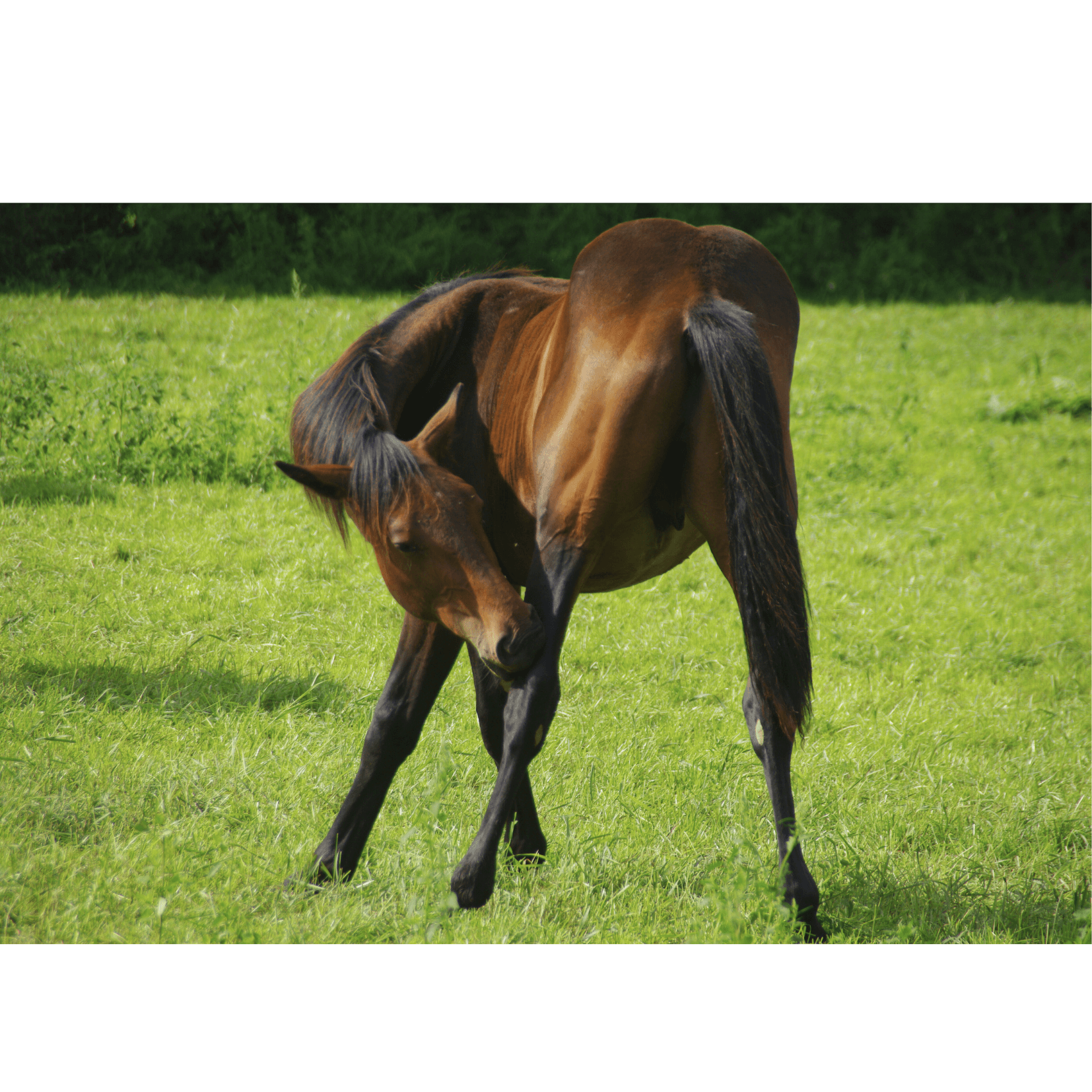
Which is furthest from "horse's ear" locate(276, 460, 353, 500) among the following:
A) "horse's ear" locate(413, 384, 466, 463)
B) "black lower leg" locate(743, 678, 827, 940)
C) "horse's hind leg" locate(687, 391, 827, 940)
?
"black lower leg" locate(743, 678, 827, 940)

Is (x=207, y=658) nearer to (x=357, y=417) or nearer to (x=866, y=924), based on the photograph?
(x=357, y=417)

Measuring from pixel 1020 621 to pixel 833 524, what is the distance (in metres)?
1.96

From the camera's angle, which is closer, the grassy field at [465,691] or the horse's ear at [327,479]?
the horse's ear at [327,479]

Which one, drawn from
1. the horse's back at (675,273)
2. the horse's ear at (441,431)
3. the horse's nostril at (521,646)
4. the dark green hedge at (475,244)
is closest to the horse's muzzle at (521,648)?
the horse's nostril at (521,646)

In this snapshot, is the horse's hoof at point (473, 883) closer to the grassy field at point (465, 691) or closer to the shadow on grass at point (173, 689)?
the grassy field at point (465, 691)

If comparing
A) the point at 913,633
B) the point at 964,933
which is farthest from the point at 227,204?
the point at 964,933

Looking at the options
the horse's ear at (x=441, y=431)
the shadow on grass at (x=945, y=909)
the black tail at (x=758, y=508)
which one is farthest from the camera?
the shadow on grass at (x=945, y=909)

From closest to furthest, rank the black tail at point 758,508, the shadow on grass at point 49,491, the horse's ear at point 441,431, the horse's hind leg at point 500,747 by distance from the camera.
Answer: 1. the black tail at point 758,508
2. the horse's ear at point 441,431
3. the horse's hind leg at point 500,747
4. the shadow on grass at point 49,491

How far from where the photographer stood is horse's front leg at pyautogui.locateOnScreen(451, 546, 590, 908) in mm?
2998

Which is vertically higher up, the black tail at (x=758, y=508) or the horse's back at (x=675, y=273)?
the horse's back at (x=675, y=273)

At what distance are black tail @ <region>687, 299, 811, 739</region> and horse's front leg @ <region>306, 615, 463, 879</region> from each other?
3.71ft

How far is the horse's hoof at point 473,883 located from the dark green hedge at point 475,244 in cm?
740

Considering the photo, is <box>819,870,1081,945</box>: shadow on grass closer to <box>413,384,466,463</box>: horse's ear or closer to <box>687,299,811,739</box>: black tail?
<box>687,299,811,739</box>: black tail

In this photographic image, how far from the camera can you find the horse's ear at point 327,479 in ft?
10.4
